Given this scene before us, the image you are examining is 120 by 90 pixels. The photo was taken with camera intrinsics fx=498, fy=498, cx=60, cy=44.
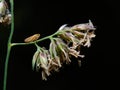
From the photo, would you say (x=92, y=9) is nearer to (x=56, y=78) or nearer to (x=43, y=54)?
(x=56, y=78)

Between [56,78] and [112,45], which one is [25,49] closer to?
[56,78]

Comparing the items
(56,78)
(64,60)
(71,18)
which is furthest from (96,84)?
(64,60)

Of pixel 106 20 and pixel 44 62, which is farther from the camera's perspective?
pixel 106 20

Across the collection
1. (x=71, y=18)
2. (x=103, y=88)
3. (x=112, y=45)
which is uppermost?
(x=71, y=18)

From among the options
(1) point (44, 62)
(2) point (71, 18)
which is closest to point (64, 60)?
(1) point (44, 62)

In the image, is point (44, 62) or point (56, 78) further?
point (56, 78)

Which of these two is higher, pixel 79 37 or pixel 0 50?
pixel 0 50
